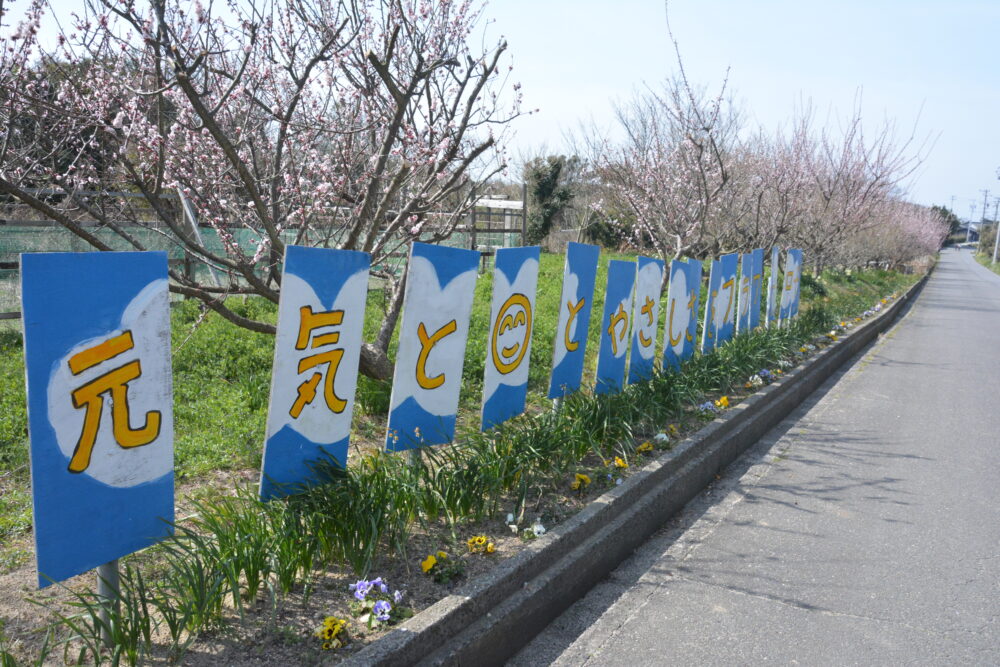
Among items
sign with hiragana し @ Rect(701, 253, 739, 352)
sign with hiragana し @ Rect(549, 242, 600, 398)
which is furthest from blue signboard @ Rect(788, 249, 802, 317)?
sign with hiragana し @ Rect(549, 242, 600, 398)

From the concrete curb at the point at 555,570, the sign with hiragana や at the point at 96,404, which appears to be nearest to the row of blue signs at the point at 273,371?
the sign with hiragana や at the point at 96,404

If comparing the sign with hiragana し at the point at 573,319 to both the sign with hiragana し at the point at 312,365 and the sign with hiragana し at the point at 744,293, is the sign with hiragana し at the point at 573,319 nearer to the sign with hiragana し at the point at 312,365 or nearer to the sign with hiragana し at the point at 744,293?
the sign with hiragana し at the point at 312,365

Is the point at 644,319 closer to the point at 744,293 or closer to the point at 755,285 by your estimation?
the point at 744,293

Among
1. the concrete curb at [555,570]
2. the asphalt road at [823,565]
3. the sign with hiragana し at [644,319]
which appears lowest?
the asphalt road at [823,565]

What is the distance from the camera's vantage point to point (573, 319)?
5.44 m

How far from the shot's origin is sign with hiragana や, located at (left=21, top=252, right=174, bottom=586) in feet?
7.52

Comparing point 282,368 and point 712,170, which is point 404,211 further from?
point 712,170

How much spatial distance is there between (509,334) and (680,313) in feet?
10.1

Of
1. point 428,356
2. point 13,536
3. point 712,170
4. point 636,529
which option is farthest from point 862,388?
point 13,536

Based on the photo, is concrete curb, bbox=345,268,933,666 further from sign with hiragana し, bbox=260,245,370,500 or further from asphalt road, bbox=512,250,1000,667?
sign with hiragana し, bbox=260,245,370,500

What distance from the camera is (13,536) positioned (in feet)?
12.0

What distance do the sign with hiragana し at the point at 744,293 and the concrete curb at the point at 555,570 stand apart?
3.36m

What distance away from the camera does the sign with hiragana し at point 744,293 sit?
9.56 m

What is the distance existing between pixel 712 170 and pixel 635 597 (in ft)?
33.9
